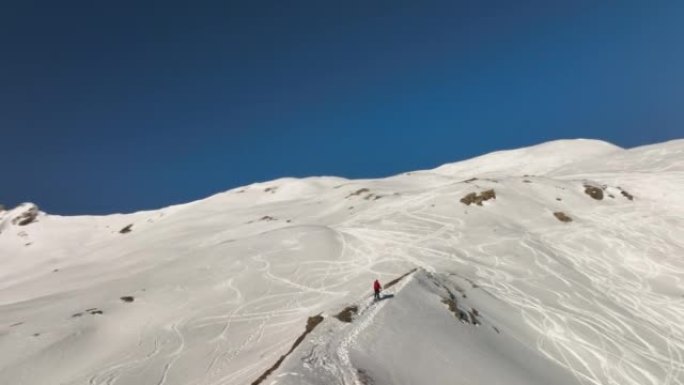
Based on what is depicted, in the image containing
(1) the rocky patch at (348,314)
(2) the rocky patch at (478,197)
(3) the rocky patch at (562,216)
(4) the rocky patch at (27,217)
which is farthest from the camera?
(4) the rocky patch at (27,217)

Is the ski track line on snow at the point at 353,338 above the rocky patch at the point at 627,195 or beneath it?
beneath

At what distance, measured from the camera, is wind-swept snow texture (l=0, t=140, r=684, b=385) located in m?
24.0

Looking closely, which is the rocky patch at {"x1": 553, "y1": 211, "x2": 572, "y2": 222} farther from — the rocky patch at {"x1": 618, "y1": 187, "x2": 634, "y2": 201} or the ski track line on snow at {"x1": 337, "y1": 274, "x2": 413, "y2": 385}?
the ski track line on snow at {"x1": 337, "y1": 274, "x2": 413, "y2": 385}

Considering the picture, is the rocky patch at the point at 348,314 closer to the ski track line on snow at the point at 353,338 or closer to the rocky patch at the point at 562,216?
the ski track line on snow at the point at 353,338

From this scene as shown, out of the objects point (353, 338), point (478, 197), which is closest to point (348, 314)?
point (353, 338)

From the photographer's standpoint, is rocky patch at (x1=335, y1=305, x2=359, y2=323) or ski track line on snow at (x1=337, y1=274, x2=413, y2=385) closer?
ski track line on snow at (x1=337, y1=274, x2=413, y2=385)

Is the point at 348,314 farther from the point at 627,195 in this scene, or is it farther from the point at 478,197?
the point at 627,195

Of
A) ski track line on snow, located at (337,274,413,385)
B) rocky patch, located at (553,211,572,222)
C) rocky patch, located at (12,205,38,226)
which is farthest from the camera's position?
rocky patch, located at (12,205,38,226)

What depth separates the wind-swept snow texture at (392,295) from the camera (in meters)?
24.0

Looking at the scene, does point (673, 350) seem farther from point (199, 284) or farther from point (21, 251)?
point (21, 251)

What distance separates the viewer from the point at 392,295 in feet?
90.7

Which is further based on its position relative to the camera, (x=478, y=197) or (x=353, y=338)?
(x=478, y=197)

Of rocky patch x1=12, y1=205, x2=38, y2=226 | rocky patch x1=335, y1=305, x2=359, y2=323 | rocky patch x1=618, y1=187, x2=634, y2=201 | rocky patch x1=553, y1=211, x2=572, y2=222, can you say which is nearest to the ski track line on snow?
rocky patch x1=335, y1=305, x2=359, y2=323

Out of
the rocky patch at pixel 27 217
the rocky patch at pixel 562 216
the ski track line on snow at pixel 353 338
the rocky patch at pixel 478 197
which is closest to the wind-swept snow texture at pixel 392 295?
the ski track line on snow at pixel 353 338
